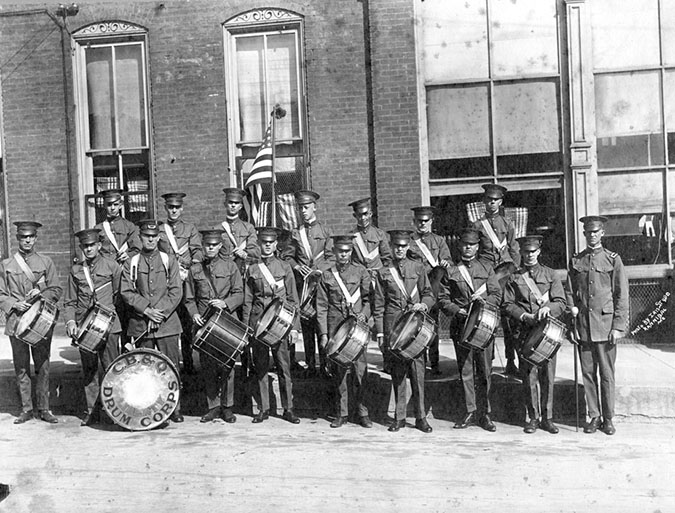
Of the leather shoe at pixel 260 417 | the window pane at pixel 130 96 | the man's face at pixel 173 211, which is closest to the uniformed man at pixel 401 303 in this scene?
the leather shoe at pixel 260 417

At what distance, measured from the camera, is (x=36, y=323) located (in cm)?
886

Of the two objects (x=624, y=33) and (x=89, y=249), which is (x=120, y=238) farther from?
(x=624, y=33)

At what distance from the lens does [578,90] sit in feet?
38.4

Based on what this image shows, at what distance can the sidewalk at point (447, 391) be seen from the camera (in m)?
8.81

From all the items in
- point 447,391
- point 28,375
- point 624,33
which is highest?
point 624,33

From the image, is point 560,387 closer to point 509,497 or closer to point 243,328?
A: point 509,497

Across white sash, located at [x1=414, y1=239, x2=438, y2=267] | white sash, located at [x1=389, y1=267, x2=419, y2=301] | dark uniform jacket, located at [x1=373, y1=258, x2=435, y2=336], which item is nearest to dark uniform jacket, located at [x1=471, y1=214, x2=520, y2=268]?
white sash, located at [x1=414, y1=239, x2=438, y2=267]

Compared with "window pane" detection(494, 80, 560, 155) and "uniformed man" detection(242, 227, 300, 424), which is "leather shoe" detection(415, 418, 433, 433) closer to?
"uniformed man" detection(242, 227, 300, 424)

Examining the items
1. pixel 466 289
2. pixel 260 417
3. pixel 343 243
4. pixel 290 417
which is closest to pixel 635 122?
pixel 466 289

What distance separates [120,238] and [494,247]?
4.67 meters

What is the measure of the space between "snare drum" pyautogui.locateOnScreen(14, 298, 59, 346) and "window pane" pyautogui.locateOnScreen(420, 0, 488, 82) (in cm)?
648

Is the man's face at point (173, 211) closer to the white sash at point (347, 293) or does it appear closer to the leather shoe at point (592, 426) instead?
the white sash at point (347, 293)

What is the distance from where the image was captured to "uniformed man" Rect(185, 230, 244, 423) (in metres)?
9.01

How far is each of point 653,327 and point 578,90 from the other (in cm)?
358
